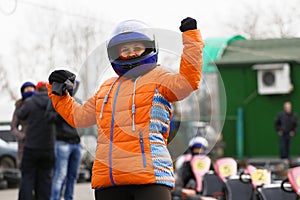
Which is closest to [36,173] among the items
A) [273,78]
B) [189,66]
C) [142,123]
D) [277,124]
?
[142,123]

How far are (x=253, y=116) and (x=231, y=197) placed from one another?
43.5 feet

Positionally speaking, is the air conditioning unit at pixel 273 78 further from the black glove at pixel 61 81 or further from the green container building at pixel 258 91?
the black glove at pixel 61 81

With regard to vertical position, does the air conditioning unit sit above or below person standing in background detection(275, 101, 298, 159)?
above

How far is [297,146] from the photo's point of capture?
74.1 ft

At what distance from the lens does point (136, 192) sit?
4.86 metres

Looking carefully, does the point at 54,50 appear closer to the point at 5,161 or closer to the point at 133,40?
the point at 5,161

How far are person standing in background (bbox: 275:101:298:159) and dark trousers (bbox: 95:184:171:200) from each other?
641 inches

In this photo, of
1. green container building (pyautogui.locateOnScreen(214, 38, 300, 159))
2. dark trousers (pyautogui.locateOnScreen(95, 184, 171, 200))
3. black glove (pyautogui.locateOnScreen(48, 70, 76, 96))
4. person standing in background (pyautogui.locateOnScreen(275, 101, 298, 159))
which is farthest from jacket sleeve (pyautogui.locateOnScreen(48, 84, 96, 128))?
green container building (pyautogui.locateOnScreen(214, 38, 300, 159))

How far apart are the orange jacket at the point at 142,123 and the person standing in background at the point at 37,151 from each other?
4289 millimetres

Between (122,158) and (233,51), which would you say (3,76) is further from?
(122,158)

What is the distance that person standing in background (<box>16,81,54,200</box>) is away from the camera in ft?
30.2

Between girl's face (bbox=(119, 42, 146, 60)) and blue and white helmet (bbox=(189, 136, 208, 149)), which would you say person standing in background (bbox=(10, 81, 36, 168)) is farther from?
girl's face (bbox=(119, 42, 146, 60))

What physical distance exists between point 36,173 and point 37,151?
276mm

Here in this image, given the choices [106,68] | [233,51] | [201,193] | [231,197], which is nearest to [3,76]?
[233,51]
